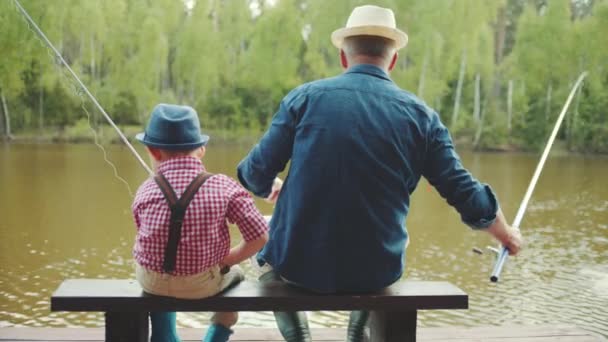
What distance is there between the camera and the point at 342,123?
1.94 meters

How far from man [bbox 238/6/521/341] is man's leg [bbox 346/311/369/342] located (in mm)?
314

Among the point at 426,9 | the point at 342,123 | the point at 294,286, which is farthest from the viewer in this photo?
the point at 426,9

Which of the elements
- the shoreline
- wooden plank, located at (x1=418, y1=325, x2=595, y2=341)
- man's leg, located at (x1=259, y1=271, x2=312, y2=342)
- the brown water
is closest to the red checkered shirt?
man's leg, located at (x1=259, y1=271, x2=312, y2=342)

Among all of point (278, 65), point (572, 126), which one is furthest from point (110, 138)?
point (572, 126)

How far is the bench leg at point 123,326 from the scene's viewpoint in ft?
6.86

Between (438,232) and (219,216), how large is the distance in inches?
253

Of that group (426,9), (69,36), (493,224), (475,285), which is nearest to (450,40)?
(426,9)

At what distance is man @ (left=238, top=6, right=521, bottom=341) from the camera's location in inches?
76.4

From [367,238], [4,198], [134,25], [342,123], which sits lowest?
[4,198]

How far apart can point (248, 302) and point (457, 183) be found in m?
0.70

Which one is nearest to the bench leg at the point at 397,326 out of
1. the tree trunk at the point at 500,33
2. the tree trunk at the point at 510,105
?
the tree trunk at the point at 510,105

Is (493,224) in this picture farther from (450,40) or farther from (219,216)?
(450,40)

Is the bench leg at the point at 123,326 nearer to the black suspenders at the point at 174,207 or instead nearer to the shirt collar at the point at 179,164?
the black suspenders at the point at 174,207

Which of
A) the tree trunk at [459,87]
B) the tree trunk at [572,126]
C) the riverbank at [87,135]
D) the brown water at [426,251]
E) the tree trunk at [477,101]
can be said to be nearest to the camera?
the brown water at [426,251]
